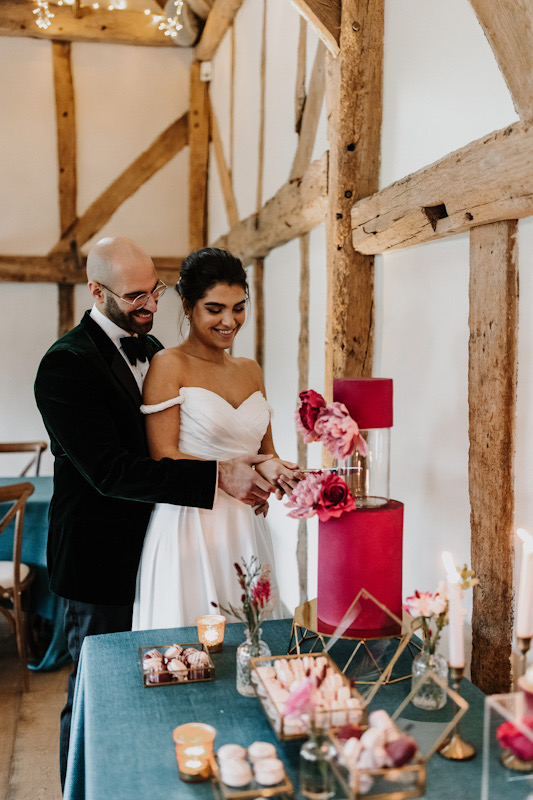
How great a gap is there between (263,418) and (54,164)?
4896mm

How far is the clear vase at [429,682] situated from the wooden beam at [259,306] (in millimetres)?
3292

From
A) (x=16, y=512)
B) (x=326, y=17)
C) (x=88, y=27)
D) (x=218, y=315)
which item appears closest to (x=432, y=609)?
(x=218, y=315)

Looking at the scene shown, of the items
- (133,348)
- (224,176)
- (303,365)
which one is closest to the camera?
(133,348)

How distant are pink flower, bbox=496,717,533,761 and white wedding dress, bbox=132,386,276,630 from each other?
1148 mm

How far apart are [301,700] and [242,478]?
901mm

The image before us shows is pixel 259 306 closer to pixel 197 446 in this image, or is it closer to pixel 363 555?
pixel 197 446

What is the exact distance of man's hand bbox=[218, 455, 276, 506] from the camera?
2115 millimetres

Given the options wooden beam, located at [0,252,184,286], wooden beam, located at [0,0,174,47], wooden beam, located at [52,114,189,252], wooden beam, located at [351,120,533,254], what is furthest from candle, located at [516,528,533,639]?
wooden beam, located at [0,0,174,47]

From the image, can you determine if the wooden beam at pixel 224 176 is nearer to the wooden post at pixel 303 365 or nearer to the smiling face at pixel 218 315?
the wooden post at pixel 303 365

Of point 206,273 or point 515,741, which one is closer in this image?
point 515,741

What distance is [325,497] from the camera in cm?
163

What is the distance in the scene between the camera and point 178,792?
1.26m

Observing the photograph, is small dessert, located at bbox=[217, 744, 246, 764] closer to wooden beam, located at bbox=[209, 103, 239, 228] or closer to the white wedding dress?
the white wedding dress

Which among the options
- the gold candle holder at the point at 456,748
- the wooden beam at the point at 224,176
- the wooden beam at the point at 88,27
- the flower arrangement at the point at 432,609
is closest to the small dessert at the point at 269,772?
the gold candle holder at the point at 456,748
